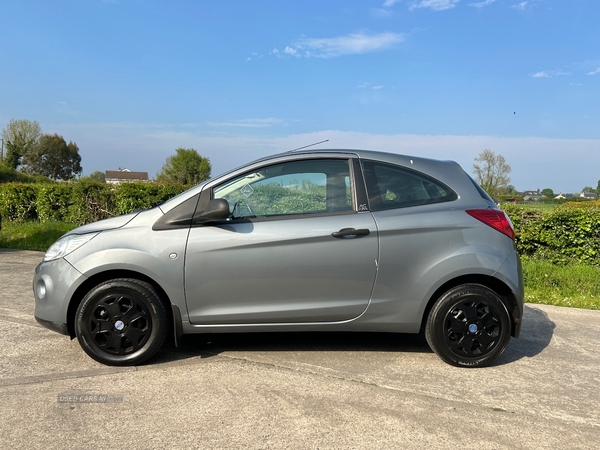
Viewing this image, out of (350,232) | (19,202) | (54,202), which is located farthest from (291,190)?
(19,202)

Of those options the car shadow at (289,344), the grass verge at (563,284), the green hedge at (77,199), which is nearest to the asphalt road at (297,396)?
the car shadow at (289,344)

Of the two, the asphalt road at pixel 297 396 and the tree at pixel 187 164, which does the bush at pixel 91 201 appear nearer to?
the asphalt road at pixel 297 396

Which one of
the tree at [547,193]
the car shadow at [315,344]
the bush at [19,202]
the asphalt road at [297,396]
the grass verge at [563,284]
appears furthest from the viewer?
the tree at [547,193]

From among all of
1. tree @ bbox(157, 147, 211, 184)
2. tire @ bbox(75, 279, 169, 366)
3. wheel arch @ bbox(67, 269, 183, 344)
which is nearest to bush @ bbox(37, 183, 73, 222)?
wheel arch @ bbox(67, 269, 183, 344)

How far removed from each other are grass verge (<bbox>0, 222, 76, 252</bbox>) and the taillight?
9.40 meters

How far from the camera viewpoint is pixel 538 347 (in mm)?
4492

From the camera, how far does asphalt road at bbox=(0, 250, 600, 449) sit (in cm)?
278

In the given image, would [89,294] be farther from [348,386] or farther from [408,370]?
[408,370]

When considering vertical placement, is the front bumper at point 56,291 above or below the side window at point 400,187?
below

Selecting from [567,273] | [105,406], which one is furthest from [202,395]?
[567,273]

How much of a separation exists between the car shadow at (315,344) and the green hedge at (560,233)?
3688mm

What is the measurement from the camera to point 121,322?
12.1 ft

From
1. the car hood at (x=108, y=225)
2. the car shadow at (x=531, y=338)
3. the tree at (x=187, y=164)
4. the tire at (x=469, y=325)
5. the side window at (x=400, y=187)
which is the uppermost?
the tree at (x=187, y=164)

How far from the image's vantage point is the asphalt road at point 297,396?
2.78 m
